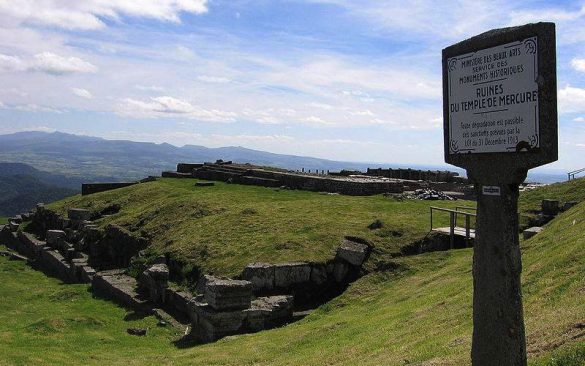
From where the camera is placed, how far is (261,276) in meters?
21.1

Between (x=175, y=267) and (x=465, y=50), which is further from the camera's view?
(x=175, y=267)

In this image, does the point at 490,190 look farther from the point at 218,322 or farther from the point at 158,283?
the point at 158,283

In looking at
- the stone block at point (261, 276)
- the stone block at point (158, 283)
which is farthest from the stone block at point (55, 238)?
the stone block at point (261, 276)

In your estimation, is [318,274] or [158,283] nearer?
[318,274]

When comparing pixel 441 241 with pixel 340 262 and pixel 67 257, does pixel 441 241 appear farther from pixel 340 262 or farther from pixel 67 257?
pixel 67 257

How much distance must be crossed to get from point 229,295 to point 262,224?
918 centimetres

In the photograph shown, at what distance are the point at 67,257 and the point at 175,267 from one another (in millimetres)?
13736

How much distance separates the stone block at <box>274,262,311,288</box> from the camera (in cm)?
2117

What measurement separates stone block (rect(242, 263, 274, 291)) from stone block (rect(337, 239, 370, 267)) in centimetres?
304

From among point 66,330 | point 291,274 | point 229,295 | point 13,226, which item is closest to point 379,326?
point 229,295

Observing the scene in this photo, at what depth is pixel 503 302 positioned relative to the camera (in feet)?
22.5

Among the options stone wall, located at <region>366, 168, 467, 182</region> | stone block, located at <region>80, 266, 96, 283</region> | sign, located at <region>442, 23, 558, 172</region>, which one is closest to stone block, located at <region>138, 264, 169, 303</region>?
stone block, located at <region>80, 266, 96, 283</region>

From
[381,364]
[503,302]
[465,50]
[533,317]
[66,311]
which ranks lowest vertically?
[66,311]

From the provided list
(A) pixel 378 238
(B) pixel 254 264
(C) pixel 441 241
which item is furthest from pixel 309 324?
(C) pixel 441 241
